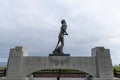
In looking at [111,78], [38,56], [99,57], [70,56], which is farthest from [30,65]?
[111,78]

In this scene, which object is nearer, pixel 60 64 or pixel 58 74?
pixel 60 64

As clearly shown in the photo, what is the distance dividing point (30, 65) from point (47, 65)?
167 centimetres

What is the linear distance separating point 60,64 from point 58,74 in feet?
15.3

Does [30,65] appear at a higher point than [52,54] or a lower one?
lower

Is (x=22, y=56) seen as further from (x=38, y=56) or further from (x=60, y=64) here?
(x=60, y=64)

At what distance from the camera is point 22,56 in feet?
56.1

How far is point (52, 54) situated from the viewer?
56.8ft

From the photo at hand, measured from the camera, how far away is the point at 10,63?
16844mm

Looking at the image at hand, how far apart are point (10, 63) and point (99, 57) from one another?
8.83 metres

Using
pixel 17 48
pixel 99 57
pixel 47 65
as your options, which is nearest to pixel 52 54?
pixel 47 65

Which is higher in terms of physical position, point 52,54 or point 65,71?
point 52,54

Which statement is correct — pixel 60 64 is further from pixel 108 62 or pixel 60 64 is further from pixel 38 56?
pixel 108 62

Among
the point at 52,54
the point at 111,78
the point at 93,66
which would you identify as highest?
the point at 52,54

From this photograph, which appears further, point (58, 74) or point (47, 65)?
point (58, 74)
